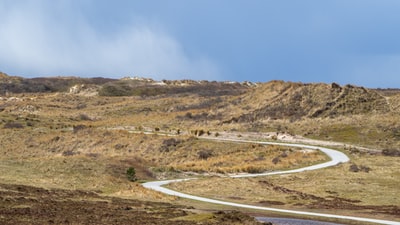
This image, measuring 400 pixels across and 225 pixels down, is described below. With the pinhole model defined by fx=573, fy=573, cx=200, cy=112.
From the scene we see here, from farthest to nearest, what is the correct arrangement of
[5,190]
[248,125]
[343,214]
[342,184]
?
[248,125], [342,184], [5,190], [343,214]

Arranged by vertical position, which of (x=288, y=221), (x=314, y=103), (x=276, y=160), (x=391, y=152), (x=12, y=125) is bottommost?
(x=12, y=125)

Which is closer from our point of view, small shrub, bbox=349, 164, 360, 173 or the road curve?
the road curve

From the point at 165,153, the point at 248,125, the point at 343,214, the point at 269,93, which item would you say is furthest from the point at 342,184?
the point at 269,93

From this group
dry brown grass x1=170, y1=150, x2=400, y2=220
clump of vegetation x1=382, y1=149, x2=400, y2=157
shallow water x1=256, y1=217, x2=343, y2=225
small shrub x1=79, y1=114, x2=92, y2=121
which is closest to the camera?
shallow water x1=256, y1=217, x2=343, y2=225

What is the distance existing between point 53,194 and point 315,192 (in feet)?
69.2

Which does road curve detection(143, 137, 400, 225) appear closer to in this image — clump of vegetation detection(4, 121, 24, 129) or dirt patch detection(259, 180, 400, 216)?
dirt patch detection(259, 180, 400, 216)

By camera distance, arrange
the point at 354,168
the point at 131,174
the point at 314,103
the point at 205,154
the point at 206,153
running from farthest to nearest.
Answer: the point at 314,103
the point at 206,153
the point at 205,154
the point at 354,168
the point at 131,174

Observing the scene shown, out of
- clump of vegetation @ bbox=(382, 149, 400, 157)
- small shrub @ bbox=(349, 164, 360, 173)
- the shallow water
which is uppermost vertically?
clump of vegetation @ bbox=(382, 149, 400, 157)

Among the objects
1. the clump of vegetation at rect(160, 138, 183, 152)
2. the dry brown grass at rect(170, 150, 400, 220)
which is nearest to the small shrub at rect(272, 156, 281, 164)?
the dry brown grass at rect(170, 150, 400, 220)

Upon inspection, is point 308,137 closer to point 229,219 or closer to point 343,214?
point 343,214

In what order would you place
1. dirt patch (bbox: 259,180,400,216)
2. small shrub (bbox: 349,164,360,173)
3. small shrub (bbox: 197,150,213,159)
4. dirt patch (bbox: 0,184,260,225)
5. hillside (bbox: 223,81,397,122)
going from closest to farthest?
dirt patch (bbox: 0,184,260,225) → dirt patch (bbox: 259,180,400,216) → small shrub (bbox: 349,164,360,173) → small shrub (bbox: 197,150,213,159) → hillside (bbox: 223,81,397,122)

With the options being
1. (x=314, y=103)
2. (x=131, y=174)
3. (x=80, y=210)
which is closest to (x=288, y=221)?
(x=80, y=210)

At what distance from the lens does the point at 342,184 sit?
165 feet

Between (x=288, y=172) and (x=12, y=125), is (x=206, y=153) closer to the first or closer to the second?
(x=288, y=172)
